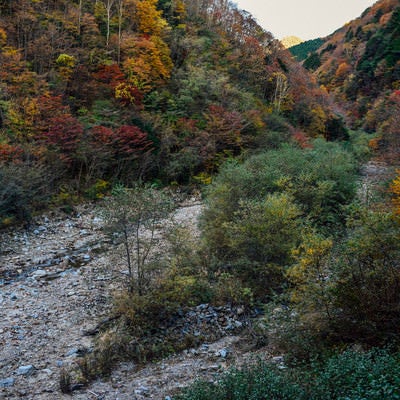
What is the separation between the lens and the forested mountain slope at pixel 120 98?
56.9ft

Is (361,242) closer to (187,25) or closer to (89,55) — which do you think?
(89,55)

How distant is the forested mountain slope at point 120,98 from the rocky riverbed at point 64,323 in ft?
9.77

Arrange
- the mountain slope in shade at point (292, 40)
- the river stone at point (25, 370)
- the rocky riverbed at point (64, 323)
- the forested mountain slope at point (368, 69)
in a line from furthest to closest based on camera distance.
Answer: the mountain slope in shade at point (292, 40)
the forested mountain slope at point (368, 69)
the river stone at point (25, 370)
the rocky riverbed at point (64, 323)

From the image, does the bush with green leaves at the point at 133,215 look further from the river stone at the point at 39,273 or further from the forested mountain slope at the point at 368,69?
the forested mountain slope at the point at 368,69

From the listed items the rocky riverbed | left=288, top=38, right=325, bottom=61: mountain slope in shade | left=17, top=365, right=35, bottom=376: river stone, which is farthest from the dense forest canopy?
left=288, top=38, right=325, bottom=61: mountain slope in shade

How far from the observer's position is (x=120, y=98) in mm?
22547

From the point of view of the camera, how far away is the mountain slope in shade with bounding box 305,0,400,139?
1777 inches

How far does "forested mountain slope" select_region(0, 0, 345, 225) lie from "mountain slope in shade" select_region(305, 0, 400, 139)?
53.3 feet

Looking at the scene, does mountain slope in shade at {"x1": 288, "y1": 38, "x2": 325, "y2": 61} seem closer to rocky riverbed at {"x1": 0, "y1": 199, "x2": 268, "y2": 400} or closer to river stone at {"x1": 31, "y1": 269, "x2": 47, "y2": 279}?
rocky riverbed at {"x1": 0, "y1": 199, "x2": 268, "y2": 400}

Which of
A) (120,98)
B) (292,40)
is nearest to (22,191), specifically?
(120,98)

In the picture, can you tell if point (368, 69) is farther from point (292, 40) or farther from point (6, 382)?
point (292, 40)

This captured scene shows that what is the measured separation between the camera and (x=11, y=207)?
45.5ft

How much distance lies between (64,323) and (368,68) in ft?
187

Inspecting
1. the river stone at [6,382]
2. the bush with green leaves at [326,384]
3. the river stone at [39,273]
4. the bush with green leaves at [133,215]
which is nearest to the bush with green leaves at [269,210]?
the bush with green leaves at [133,215]
